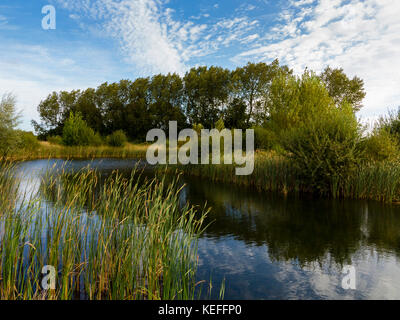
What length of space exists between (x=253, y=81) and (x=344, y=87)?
14.1 m

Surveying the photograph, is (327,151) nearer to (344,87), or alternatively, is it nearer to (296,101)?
(296,101)

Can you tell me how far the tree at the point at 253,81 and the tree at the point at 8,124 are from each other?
30.5 meters

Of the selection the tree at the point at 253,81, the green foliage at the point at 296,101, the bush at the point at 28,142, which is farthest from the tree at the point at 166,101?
the green foliage at the point at 296,101

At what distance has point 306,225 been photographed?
30.2 ft

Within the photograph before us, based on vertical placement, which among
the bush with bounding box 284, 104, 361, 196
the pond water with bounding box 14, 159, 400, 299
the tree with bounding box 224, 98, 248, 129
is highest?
the tree with bounding box 224, 98, 248, 129

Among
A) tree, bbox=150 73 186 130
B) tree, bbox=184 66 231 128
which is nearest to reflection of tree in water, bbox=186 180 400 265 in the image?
tree, bbox=184 66 231 128

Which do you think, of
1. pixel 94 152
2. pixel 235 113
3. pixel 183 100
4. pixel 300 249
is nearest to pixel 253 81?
pixel 235 113

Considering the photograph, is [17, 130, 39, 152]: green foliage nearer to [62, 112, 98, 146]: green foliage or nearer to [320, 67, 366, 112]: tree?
[62, 112, 98, 146]: green foliage

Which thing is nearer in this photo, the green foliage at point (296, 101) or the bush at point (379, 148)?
the bush at point (379, 148)

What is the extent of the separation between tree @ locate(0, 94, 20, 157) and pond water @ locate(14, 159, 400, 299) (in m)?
20.8

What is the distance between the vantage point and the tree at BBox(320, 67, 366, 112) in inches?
1844

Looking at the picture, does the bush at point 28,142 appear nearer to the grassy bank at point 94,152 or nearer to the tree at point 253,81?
the grassy bank at point 94,152

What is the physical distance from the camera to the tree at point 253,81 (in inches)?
1835
